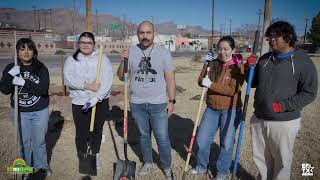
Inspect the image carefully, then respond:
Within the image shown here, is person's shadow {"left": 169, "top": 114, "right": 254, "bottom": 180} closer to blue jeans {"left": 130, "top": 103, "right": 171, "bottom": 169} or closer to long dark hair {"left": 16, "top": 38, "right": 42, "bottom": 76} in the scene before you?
blue jeans {"left": 130, "top": 103, "right": 171, "bottom": 169}

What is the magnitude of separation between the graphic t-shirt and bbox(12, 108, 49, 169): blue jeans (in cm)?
131

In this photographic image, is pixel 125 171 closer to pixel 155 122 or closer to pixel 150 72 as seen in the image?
pixel 155 122

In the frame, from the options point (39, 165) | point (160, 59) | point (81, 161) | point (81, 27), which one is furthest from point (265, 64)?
point (81, 27)

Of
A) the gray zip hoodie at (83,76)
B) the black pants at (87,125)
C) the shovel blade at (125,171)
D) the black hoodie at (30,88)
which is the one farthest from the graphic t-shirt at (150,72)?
the black hoodie at (30,88)

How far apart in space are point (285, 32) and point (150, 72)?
68.2 inches

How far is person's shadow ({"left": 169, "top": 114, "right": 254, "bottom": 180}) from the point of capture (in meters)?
4.71

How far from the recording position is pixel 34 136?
13.3 ft

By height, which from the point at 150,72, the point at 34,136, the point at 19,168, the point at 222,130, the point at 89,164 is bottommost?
the point at 89,164

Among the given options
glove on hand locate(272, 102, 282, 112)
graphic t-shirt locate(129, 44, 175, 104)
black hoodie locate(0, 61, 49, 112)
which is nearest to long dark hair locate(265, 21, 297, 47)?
glove on hand locate(272, 102, 282, 112)

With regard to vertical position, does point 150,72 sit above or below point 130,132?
above

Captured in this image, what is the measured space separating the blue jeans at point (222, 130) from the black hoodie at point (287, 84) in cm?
57

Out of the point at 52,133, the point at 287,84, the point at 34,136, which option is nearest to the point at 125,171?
the point at 34,136

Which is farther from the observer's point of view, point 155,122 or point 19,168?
point 155,122

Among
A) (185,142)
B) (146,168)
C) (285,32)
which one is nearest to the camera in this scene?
(285,32)
